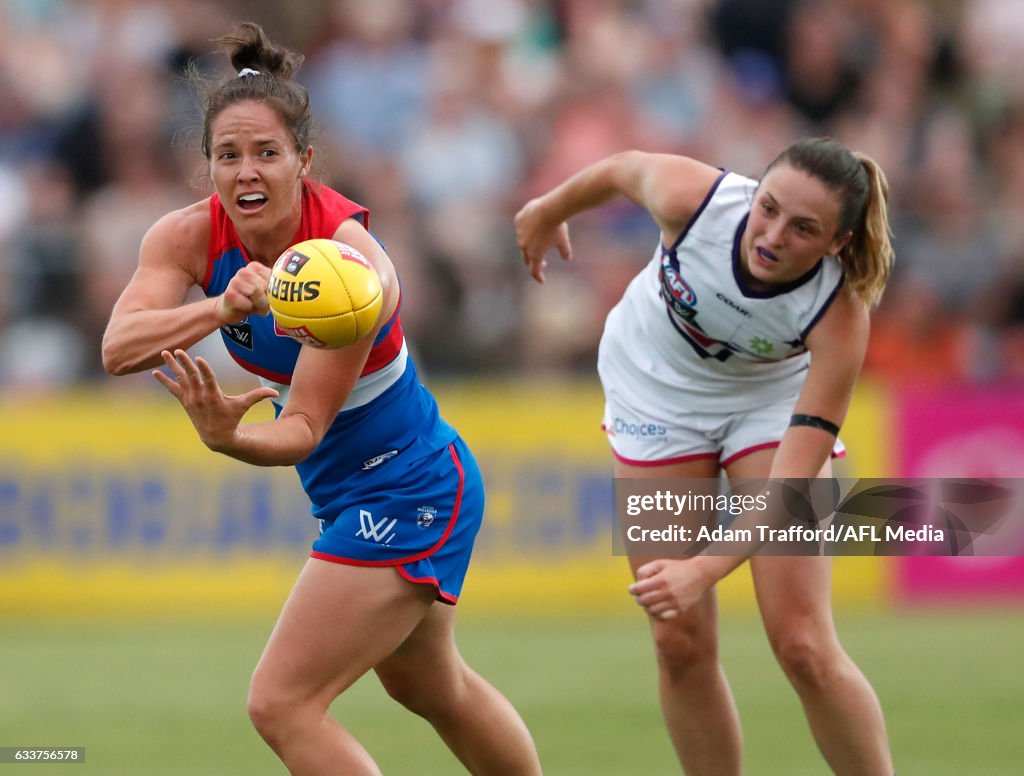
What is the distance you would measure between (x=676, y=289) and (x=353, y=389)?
130cm

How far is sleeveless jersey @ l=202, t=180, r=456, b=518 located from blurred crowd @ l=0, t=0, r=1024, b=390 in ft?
19.8

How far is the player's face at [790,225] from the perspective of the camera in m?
5.09

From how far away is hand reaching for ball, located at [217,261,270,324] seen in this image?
Answer: 4.39 m

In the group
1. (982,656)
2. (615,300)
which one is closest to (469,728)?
(982,656)

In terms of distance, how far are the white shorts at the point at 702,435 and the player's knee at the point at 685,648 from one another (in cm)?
59

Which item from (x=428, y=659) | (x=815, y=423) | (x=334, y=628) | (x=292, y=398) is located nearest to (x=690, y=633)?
(x=815, y=423)

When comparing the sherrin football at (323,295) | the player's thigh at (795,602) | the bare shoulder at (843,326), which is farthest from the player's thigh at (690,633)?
the sherrin football at (323,295)

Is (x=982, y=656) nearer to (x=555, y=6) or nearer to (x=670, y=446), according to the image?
(x=670, y=446)

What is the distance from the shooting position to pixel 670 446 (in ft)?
19.1

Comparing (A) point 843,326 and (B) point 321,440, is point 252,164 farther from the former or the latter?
(A) point 843,326

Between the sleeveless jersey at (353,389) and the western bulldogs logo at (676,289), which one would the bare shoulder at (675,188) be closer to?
the western bulldogs logo at (676,289)

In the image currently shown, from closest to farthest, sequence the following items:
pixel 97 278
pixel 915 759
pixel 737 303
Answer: pixel 737 303 → pixel 915 759 → pixel 97 278

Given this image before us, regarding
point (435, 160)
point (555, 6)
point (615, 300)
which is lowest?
point (615, 300)

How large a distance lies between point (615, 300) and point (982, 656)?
357 cm
